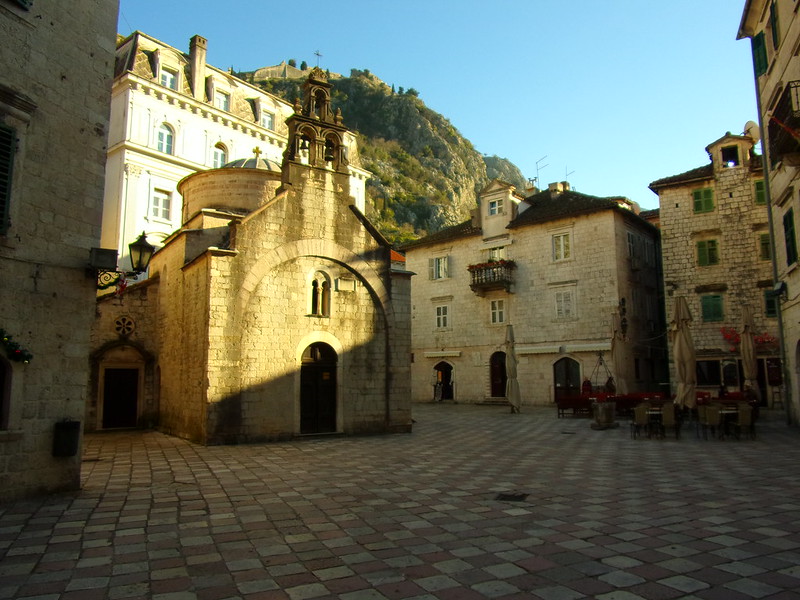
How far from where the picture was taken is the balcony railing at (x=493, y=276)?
102 feet

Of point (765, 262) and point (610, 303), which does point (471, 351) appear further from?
point (765, 262)

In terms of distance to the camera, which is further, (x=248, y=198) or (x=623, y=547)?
(x=248, y=198)

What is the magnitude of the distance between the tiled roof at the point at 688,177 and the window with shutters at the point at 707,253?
329 centimetres

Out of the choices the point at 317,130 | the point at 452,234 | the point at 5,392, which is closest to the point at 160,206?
the point at 452,234

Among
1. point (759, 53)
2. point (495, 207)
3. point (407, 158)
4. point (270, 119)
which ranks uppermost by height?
point (407, 158)

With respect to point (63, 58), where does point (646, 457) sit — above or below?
below

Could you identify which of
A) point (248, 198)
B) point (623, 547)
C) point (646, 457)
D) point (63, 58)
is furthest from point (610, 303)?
point (63, 58)

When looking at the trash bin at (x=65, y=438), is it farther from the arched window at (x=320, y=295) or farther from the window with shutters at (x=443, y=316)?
the window with shutters at (x=443, y=316)

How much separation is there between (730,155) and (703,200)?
2.54 meters

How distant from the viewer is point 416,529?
6492 mm

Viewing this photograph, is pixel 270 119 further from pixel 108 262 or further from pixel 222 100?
pixel 108 262

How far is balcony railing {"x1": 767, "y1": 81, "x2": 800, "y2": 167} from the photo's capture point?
12.5 meters

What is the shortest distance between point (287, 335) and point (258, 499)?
27.4ft

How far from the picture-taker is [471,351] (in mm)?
33188
